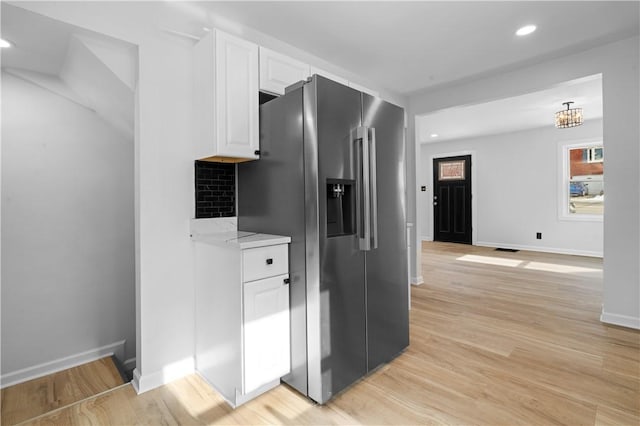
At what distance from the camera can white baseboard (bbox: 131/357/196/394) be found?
196 centimetres

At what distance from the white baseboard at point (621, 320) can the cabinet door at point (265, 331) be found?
9.90 ft

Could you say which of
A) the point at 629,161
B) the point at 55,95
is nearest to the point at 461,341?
the point at 629,161

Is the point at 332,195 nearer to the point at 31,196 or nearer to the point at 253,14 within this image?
the point at 253,14

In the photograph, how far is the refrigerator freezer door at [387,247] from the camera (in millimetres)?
2092

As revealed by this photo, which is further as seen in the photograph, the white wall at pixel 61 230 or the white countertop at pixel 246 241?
the white wall at pixel 61 230

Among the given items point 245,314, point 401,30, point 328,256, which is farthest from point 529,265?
point 245,314

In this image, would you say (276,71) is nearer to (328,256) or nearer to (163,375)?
(328,256)

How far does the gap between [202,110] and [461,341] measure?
263 centimetres

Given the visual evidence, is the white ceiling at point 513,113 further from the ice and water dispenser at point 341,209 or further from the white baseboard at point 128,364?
the white baseboard at point 128,364

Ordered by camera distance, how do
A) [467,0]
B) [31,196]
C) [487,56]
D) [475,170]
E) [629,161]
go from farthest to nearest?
[475,170] → [487,56] → [629,161] → [31,196] → [467,0]

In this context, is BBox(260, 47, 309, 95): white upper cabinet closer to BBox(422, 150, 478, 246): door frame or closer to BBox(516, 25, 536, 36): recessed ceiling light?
BBox(516, 25, 536, 36): recessed ceiling light

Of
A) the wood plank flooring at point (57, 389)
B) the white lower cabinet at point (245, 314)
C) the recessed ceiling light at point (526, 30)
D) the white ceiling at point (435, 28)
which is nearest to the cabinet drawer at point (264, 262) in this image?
the white lower cabinet at point (245, 314)

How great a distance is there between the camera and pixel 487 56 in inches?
124

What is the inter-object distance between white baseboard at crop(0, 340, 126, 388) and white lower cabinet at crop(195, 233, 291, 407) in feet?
4.97
